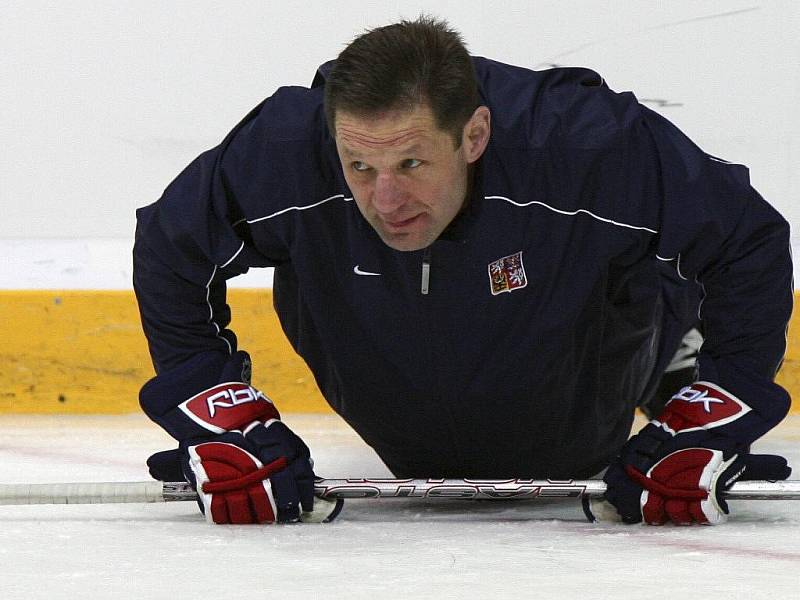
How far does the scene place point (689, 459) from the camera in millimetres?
1709

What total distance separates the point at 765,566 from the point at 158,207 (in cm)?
96

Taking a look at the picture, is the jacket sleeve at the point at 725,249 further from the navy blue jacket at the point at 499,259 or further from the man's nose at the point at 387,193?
the man's nose at the point at 387,193

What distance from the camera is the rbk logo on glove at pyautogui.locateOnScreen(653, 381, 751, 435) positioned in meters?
1.73

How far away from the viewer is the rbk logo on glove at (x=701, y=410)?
1.73 meters

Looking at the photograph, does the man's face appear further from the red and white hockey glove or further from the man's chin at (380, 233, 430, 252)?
the red and white hockey glove

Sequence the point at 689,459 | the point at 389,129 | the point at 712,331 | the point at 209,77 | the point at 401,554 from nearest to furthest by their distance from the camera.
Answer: the point at 401,554 → the point at 389,129 → the point at 689,459 → the point at 712,331 → the point at 209,77

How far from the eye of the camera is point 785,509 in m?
1.82

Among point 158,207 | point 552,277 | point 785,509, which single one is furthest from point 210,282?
point 785,509

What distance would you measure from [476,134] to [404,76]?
0.14 metres

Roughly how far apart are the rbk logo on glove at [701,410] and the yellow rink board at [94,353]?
1.49 metres

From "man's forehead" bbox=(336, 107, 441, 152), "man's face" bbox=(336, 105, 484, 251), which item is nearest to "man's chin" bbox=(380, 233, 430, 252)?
"man's face" bbox=(336, 105, 484, 251)

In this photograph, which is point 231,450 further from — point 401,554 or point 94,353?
point 94,353

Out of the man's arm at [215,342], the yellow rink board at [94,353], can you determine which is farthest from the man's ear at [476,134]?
the yellow rink board at [94,353]

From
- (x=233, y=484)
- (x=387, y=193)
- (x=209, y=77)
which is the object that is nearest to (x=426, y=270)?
(x=387, y=193)
